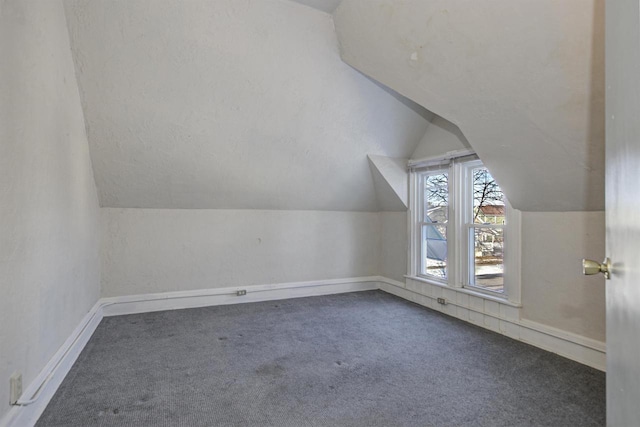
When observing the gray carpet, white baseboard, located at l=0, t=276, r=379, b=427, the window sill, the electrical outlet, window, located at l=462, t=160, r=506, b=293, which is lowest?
the gray carpet

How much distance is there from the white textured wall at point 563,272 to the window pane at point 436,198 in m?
1.02

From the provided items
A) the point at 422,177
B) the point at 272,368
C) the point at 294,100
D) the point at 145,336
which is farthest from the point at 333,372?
the point at 422,177

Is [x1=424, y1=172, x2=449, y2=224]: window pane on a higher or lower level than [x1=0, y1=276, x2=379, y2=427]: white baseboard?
higher

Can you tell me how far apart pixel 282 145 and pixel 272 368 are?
2151mm

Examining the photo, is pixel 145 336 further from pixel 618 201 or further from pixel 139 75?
pixel 618 201

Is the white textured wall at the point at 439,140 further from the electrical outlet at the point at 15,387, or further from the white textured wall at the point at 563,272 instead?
the electrical outlet at the point at 15,387

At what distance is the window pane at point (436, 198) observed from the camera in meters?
3.91

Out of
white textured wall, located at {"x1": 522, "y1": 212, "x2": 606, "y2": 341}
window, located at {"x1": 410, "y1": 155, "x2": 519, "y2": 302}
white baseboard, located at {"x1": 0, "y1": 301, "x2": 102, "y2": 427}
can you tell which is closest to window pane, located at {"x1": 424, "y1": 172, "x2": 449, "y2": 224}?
window, located at {"x1": 410, "y1": 155, "x2": 519, "y2": 302}

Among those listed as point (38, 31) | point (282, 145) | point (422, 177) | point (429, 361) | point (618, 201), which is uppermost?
point (38, 31)

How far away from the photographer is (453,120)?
9.03 feet

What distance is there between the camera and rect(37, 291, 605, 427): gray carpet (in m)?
1.89

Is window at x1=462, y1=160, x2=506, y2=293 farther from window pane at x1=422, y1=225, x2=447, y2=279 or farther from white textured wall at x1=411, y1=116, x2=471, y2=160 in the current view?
window pane at x1=422, y1=225, x2=447, y2=279

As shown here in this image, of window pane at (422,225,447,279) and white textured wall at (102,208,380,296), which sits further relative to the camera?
window pane at (422,225,447,279)

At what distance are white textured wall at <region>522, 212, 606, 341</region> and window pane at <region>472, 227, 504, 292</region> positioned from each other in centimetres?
33
